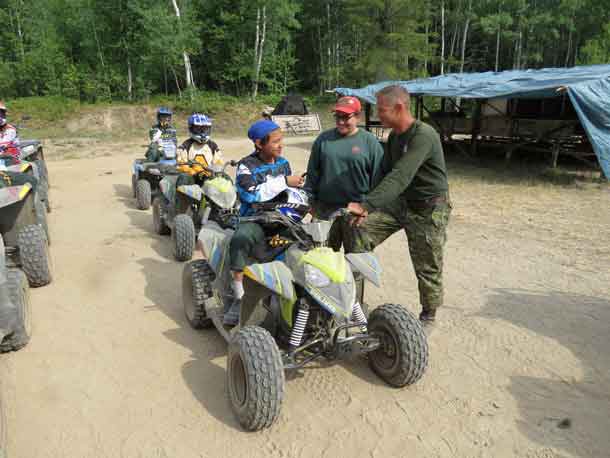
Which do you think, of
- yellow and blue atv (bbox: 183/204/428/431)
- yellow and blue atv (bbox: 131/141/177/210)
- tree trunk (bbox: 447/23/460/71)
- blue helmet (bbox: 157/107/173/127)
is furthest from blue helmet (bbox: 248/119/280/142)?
tree trunk (bbox: 447/23/460/71)

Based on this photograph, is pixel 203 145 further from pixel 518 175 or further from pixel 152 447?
pixel 518 175

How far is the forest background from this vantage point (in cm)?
3064

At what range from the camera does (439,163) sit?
3580 mm

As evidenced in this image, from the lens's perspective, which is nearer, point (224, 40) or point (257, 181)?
point (257, 181)

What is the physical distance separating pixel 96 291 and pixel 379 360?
10.4ft

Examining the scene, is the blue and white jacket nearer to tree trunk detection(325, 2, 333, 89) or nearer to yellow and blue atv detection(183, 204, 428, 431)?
yellow and blue atv detection(183, 204, 428, 431)

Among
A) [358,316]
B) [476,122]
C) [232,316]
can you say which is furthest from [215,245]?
[476,122]

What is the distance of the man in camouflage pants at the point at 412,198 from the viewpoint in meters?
3.35

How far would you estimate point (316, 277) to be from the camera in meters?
2.83

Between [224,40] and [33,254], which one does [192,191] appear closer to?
[33,254]

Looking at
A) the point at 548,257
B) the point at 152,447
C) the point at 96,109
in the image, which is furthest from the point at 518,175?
the point at 96,109

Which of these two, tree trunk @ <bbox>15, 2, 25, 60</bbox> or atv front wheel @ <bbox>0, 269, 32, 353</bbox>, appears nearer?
atv front wheel @ <bbox>0, 269, 32, 353</bbox>

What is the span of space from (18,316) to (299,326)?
2211mm

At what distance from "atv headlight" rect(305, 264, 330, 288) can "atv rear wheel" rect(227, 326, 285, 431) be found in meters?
0.42
